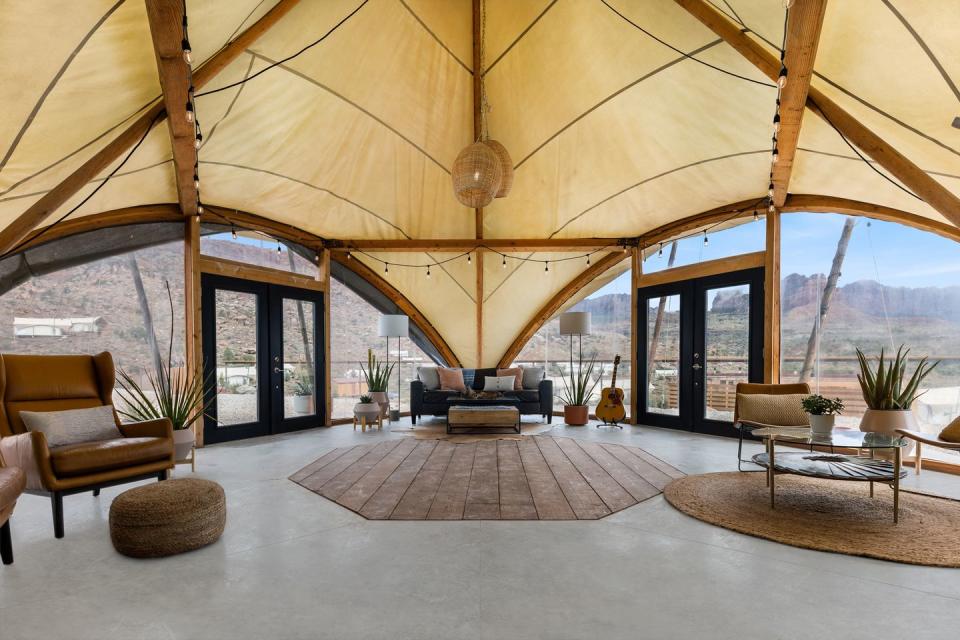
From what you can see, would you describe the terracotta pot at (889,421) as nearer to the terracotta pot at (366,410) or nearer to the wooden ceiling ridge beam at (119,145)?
the terracotta pot at (366,410)

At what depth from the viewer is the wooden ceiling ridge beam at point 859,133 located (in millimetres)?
3502

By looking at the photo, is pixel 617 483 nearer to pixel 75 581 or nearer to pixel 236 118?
pixel 75 581

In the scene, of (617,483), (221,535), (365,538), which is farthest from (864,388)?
(221,535)

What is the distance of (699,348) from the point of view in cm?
647

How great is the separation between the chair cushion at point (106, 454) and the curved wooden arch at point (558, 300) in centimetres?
628

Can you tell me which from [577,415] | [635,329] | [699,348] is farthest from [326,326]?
[699,348]

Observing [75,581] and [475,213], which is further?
[475,213]

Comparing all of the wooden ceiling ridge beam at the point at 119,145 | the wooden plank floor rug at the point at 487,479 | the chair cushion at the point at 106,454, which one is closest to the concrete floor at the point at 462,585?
the wooden plank floor rug at the point at 487,479

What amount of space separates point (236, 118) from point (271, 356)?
Answer: 3048mm

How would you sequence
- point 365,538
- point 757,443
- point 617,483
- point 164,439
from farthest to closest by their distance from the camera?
point 757,443 < point 617,483 < point 164,439 < point 365,538

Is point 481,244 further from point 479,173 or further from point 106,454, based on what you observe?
point 106,454

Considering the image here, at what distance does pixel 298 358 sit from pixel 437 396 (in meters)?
2.03

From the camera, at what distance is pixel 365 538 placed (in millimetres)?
2688

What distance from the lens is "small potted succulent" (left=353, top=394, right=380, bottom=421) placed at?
263 inches
